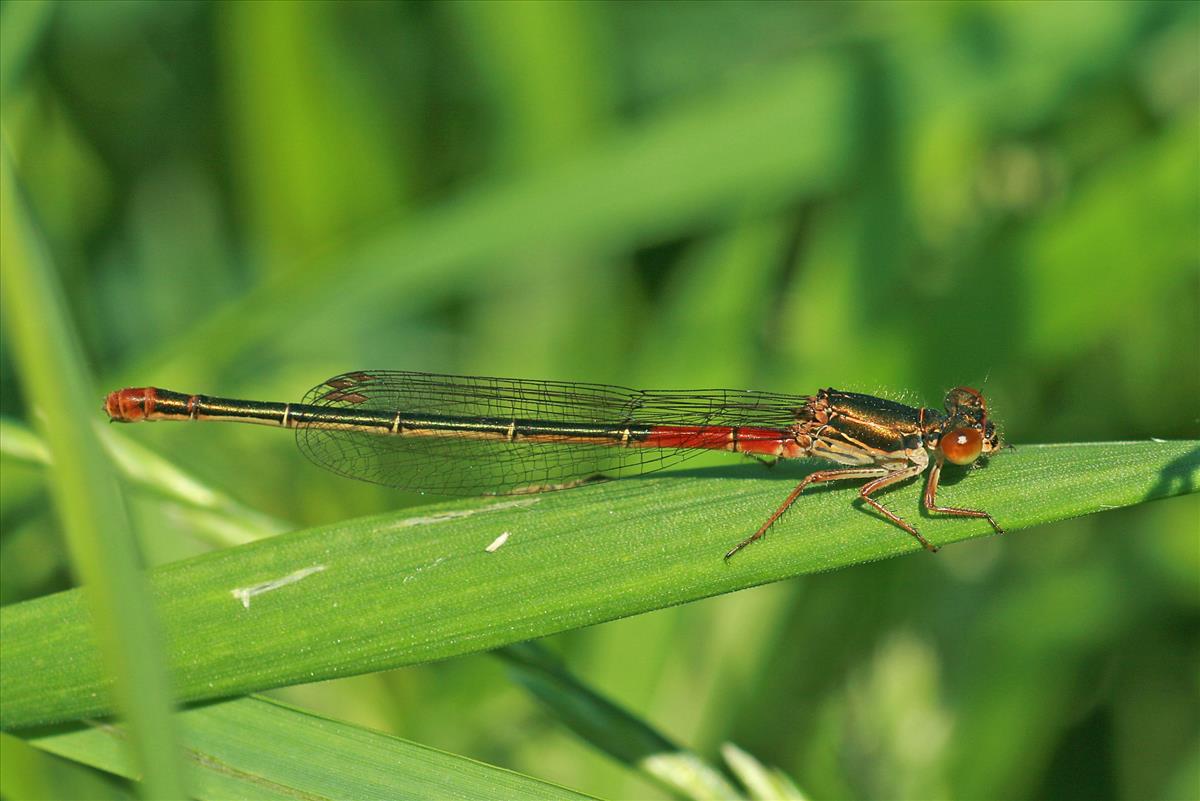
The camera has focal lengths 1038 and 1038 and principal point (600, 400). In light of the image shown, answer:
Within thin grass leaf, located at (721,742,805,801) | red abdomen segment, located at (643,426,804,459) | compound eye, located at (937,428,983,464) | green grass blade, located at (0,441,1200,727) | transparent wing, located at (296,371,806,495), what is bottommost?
thin grass leaf, located at (721,742,805,801)

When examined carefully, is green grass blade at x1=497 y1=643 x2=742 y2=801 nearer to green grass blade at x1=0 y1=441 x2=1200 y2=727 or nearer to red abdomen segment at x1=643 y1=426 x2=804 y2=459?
green grass blade at x1=0 y1=441 x2=1200 y2=727

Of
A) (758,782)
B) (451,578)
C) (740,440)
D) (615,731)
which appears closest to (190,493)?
(451,578)

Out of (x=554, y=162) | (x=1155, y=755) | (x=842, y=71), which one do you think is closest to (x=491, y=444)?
(x=554, y=162)

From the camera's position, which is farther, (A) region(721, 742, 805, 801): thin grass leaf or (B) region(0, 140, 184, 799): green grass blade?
(A) region(721, 742, 805, 801): thin grass leaf

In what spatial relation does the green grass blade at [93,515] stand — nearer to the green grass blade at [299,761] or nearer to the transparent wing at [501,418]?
the green grass blade at [299,761]

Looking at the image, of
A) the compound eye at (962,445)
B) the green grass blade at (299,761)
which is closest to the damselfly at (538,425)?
the compound eye at (962,445)

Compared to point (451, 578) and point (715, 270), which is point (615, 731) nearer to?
point (451, 578)

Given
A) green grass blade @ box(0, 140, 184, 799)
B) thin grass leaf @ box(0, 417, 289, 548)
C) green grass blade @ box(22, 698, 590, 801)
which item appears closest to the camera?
green grass blade @ box(0, 140, 184, 799)

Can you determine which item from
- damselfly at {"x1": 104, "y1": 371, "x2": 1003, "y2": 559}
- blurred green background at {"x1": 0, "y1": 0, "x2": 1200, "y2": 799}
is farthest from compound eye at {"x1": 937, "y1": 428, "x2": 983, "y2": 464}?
blurred green background at {"x1": 0, "y1": 0, "x2": 1200, "y2": 799}
